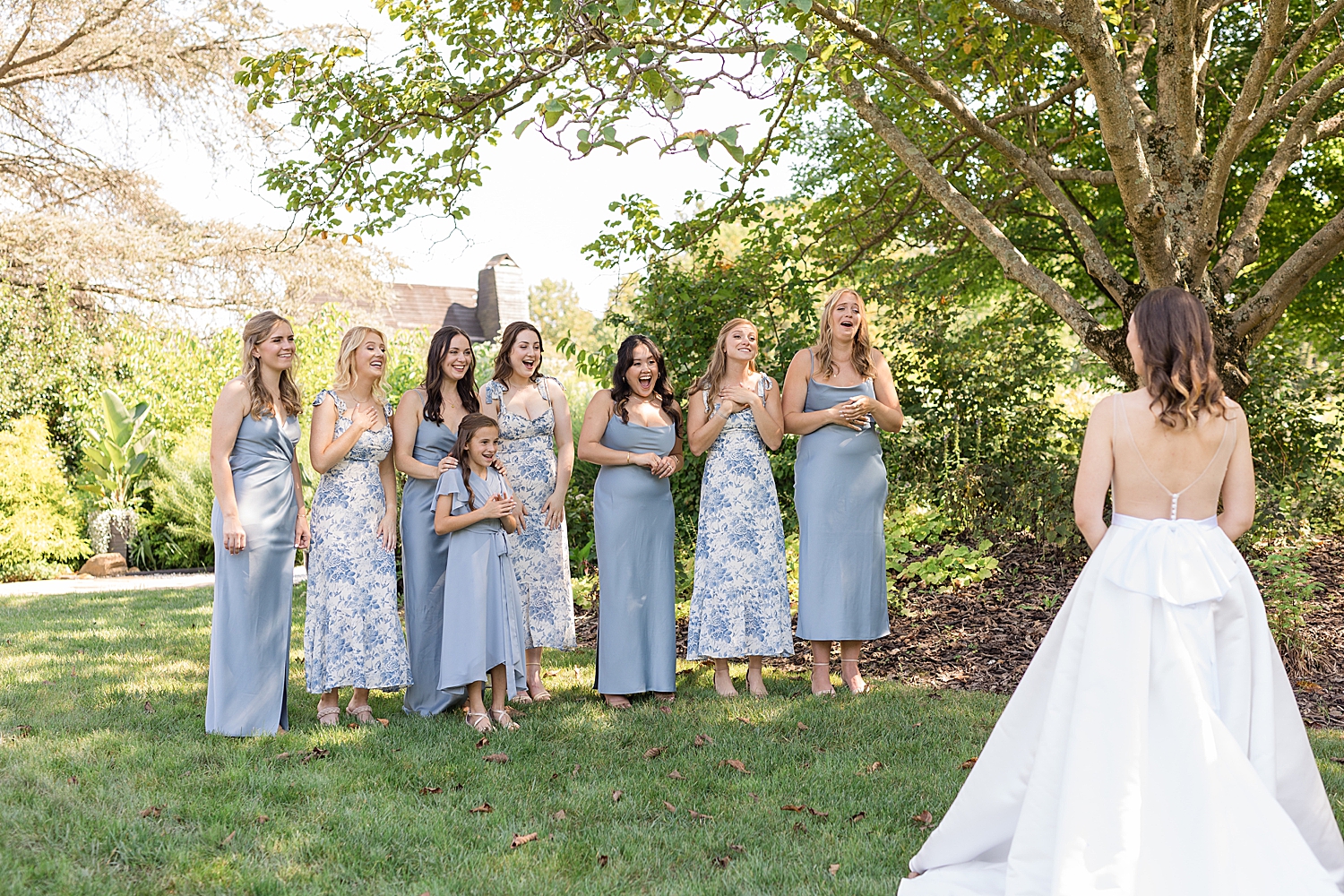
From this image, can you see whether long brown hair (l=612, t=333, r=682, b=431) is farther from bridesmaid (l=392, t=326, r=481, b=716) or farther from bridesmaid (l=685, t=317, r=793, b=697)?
bridesmaid (l=392, t=326, r=481, b=716)

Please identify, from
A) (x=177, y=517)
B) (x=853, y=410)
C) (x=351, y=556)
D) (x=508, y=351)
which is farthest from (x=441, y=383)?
(x=177, y=517)

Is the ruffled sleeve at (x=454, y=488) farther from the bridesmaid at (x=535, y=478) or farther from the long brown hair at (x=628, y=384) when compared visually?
the long brown hair at (x=628, y=384)

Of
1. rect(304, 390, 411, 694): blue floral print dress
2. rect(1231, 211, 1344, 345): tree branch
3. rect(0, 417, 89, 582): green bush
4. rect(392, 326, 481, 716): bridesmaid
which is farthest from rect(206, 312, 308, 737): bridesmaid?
rect(0, 417, 89, 582): green bush

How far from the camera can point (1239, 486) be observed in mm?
3414

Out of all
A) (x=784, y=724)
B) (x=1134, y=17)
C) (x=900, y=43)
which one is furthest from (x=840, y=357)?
(x=900, y=43)

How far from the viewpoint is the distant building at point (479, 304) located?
37.8 m

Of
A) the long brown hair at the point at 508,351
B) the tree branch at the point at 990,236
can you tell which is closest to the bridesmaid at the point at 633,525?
the long brown hair at the point at 508,351

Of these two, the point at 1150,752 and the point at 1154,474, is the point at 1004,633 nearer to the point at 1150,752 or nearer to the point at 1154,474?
the point at 1154,474

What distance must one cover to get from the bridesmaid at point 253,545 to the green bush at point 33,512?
31.6 feet

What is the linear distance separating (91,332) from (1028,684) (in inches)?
655

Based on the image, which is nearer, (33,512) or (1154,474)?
(1154,474)

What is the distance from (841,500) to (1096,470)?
2867 millimetres

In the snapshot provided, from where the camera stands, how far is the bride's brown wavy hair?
3.21m

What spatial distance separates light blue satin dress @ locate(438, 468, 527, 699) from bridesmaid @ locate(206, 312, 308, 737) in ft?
2.69
